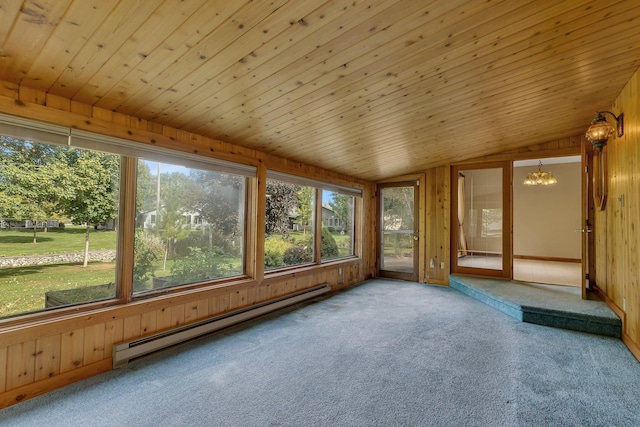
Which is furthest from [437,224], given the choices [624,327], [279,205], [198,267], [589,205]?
[198,267]

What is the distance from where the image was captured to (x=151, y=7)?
1.42 m

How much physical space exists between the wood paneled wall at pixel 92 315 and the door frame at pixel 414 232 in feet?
11.0

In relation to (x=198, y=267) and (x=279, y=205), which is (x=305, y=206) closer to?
(x=279, y=205)

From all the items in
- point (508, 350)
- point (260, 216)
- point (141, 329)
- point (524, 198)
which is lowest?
point (508, 350)

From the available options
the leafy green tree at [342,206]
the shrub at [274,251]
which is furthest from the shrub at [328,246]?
the shrub at [274,251]

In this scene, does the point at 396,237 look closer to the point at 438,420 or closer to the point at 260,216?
the point at 260,216

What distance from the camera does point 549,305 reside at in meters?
3.56

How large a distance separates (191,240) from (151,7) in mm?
2169

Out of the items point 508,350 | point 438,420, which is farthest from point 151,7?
point 508,350

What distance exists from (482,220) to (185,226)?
16.2ft

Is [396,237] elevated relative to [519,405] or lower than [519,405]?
elevated

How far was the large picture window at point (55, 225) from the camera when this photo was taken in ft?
6.68

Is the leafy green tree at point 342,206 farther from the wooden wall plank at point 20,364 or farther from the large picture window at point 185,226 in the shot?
the wooden wall plank at point 20,364

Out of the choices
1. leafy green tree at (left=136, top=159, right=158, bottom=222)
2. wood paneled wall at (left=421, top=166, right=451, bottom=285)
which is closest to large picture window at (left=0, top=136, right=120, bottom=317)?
leafy green tree at (left=136, top=159, right=158, bottom=222)
